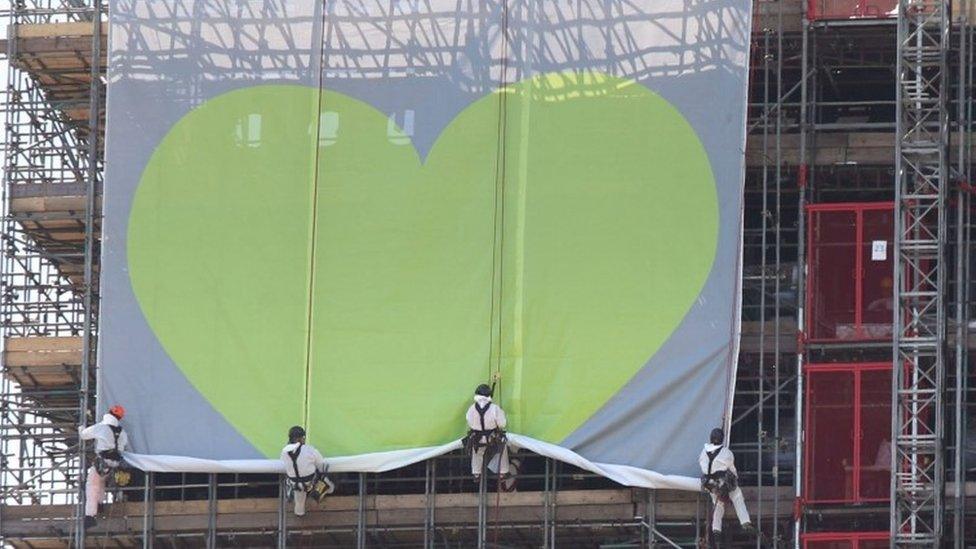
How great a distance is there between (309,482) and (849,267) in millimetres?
8193

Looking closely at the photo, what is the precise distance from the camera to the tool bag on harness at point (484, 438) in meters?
44.2

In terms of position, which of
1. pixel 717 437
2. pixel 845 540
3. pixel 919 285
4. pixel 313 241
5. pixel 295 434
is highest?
pixel 313 241

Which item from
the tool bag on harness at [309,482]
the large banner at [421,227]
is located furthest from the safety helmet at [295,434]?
the large banner at [421,227]

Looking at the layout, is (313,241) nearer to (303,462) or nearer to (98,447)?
(303,462)

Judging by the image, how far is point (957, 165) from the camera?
4553 cm

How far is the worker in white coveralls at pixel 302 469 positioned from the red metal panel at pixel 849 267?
7225mm

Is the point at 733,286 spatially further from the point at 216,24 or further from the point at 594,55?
the point at 216,24

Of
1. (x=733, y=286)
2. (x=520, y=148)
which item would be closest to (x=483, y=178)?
(x=520, y=148)

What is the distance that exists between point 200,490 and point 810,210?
32.2 feet

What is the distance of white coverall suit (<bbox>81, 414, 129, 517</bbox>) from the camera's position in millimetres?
45031

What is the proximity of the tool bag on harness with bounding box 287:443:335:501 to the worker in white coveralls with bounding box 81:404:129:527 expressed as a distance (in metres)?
2.47

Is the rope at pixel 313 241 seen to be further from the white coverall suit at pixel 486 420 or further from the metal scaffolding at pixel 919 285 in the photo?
the metal scaffolding at pixel 919 285

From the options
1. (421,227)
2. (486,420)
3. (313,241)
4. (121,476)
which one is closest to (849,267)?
(486,420)

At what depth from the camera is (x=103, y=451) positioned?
4512 cm
